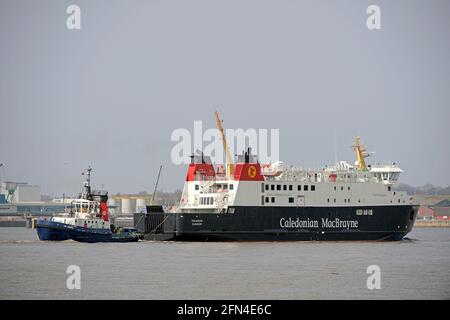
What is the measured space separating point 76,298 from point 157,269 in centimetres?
1025

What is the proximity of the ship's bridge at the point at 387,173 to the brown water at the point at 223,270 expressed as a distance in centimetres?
725

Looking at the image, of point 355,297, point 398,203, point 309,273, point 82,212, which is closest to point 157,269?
point 309,273

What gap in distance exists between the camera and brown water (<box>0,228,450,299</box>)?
3925 cm

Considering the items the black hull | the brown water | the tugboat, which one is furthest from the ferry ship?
the tugboat

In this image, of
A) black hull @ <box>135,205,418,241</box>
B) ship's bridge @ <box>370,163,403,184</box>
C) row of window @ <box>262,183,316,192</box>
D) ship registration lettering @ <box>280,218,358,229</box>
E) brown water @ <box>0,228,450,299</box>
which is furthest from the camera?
ship's bridge @ <box>370,163,403,184</box>

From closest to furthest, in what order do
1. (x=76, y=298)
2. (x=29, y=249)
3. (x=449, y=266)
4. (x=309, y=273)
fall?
(x=76, y=298) < (x=309, y=273) < (x=449, y=266) < (x=29, y=249)

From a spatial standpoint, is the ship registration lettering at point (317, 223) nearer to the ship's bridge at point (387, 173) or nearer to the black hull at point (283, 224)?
the black hull at point (283, 224)

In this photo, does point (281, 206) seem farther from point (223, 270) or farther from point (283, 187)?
point (223, 270)

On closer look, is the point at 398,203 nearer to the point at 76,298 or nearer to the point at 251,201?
the point at 251,201

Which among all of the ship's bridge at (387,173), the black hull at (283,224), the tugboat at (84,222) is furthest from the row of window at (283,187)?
the tugboat at (84,222)

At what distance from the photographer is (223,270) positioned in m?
47.4

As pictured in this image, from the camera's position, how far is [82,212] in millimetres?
66125

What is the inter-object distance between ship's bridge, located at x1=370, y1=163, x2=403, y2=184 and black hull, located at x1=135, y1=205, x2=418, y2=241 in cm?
288

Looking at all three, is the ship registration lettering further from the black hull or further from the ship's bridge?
the ship's bridge
